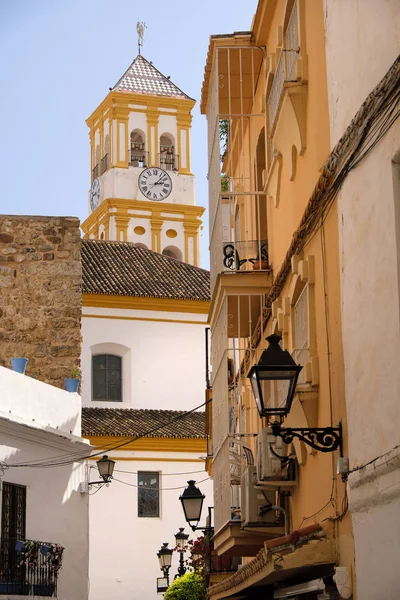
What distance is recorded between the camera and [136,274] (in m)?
31.3

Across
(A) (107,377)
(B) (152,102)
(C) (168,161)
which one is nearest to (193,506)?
(A) (107,377)

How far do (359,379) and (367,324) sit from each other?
38 cm

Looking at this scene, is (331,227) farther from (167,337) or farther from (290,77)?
(167,337)

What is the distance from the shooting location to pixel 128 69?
53750mm

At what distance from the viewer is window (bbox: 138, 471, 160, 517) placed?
2858 cm

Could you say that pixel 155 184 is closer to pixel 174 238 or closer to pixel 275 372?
pixel 174 238

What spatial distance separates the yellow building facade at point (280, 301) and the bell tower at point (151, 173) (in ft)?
121

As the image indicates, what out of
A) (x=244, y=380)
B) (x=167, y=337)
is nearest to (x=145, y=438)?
(x=167, y=337)

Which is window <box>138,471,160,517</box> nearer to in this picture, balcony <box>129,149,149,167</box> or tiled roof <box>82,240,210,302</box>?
tiled roof <box>82,240,210,302</box>

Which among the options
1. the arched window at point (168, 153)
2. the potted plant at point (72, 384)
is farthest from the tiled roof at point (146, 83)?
the potted plant at point (72, 384)

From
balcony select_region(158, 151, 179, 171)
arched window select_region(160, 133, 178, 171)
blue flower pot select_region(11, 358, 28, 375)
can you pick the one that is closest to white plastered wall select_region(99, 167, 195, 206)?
balcony select_region(158, 151, 179, 171)

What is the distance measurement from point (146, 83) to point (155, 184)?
15.6ft

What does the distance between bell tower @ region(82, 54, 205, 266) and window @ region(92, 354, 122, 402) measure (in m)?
19.6

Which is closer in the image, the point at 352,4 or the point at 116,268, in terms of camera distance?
the point at 352,4
